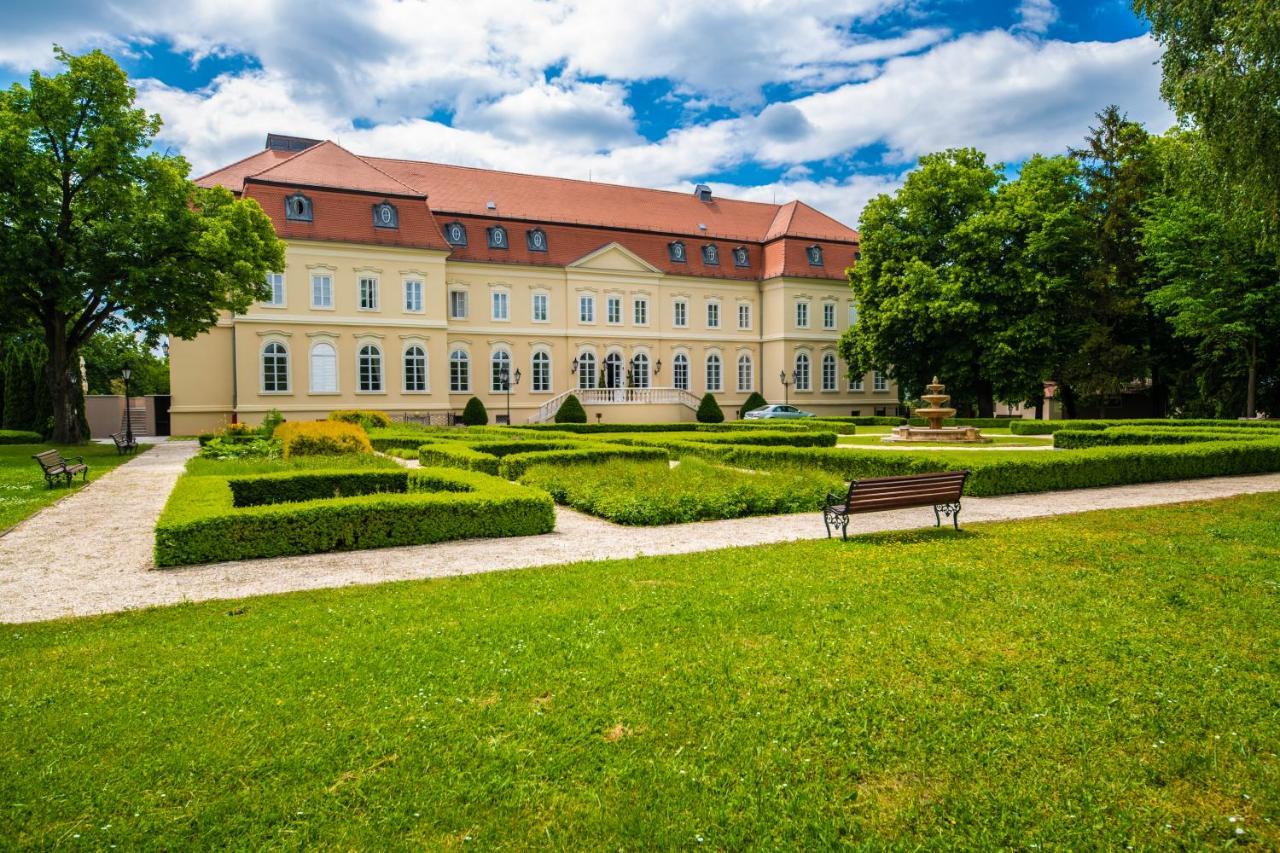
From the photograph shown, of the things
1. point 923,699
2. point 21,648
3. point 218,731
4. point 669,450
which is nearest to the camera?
point 218,731

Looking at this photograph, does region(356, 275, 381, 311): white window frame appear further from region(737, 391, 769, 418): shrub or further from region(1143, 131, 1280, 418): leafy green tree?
region(1143, 131, 1280, 418): leafy green tree

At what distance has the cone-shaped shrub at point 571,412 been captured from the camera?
1246 inches

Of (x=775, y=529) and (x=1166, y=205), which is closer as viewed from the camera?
(x=775, y=529)

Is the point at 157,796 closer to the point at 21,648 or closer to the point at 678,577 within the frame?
the point at 21,648

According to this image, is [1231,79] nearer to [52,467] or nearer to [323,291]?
[52,467]

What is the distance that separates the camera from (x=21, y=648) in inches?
192

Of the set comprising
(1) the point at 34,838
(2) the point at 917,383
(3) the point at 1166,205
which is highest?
(3) the point at 1166,205

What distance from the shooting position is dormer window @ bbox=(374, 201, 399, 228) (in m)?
32.5

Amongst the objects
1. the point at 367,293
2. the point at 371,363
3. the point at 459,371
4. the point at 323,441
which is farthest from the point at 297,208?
the point at 323,441

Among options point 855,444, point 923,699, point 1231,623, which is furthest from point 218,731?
point 855,444

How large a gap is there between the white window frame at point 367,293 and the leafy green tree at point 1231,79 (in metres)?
28.1

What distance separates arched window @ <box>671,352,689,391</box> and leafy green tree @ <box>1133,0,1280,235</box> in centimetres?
2826

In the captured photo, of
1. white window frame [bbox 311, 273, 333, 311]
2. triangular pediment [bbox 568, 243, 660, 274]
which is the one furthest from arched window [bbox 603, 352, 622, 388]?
white window frame [bbox 311, 273, 333, 311]

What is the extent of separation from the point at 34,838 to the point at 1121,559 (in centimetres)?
766
